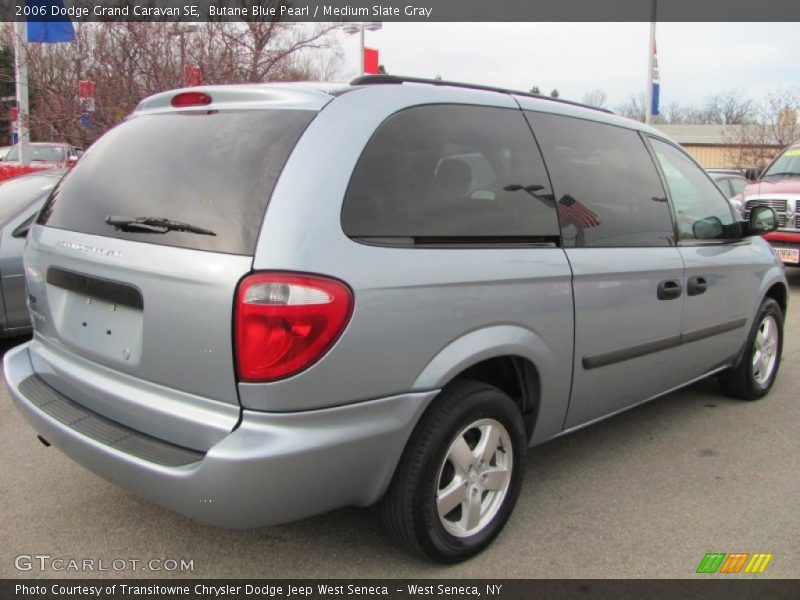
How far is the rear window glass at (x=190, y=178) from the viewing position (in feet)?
7.18

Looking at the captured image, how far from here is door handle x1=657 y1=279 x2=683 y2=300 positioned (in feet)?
11.2

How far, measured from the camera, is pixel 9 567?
259 cm

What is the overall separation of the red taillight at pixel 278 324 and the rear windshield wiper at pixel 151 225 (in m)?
0.31

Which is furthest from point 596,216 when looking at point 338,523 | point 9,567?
point 9,567

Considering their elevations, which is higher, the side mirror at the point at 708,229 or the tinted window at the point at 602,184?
the tinted window at the point at 602,184

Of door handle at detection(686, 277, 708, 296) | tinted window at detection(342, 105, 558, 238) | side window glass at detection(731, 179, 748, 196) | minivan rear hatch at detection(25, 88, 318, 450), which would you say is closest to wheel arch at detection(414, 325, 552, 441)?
tinted window at detection(342, 105, 558, 238)

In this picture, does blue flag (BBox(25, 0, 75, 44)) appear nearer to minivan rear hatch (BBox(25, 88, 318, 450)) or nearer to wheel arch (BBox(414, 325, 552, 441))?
minivan rear hatch (BBox(25, 88, 318, 450))

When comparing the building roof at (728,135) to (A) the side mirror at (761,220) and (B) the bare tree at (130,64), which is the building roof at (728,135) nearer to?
(B) the bare tree at (130,64)

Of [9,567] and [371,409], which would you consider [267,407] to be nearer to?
[371,409]

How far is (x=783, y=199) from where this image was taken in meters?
9.24

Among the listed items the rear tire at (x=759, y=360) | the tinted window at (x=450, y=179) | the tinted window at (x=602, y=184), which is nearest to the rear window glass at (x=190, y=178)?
the tinted window at (x=450, y=179)

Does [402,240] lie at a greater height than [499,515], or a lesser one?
greater

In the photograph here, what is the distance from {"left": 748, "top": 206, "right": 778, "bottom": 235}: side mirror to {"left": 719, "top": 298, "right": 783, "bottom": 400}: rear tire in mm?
552

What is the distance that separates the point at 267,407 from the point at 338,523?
3.57ft
